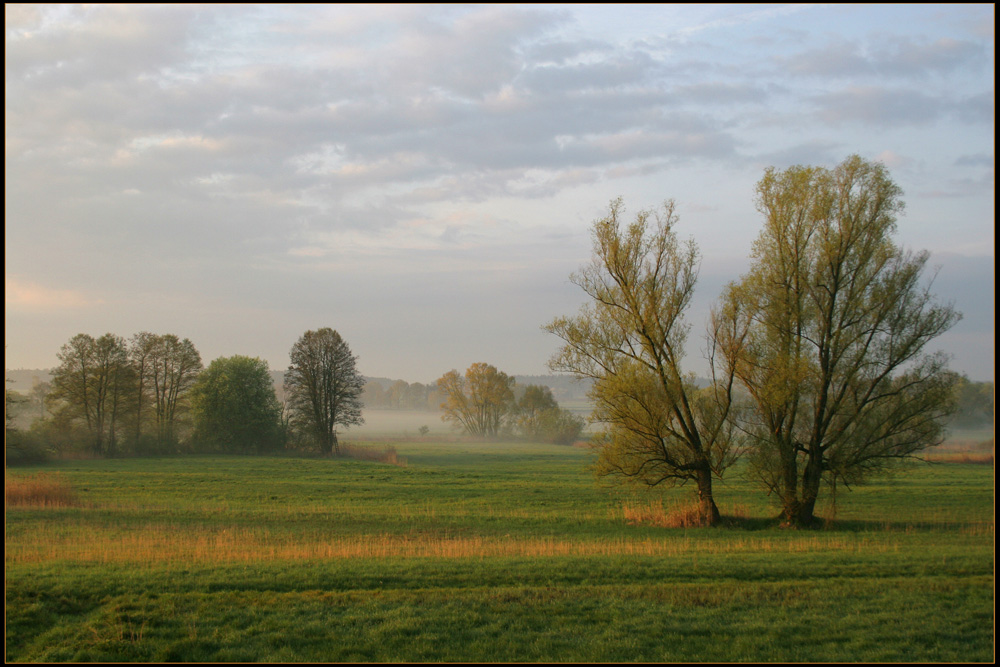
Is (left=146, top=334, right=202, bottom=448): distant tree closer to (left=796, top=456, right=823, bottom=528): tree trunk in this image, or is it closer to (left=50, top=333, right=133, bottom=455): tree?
(left=50, top=333, right=133, bottom=455): tree

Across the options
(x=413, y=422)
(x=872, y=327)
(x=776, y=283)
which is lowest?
(x=413, y=422)

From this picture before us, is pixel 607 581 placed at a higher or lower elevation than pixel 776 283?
lower

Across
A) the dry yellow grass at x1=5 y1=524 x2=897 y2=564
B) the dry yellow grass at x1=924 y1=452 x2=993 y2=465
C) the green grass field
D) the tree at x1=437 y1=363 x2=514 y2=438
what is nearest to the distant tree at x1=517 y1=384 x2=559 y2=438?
the tree at x1=437 y1=363 x2=514 y2=438

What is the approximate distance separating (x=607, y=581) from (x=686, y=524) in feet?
38.3

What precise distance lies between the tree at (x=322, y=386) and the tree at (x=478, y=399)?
3530 centimetres

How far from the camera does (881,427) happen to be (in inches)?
868

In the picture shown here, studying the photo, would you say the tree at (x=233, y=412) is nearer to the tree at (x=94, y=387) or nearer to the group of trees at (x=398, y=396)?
the tree at (x=94, y=387)

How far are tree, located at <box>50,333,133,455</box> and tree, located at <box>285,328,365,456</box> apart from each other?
51.8 feet

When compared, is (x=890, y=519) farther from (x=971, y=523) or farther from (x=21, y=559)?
(x=21, y=559)

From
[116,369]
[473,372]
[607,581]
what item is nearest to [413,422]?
[473,372]

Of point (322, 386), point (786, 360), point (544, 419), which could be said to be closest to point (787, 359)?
point (786, 360)

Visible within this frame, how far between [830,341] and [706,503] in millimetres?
7502

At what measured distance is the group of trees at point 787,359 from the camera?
71.7 ft

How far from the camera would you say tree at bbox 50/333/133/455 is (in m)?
56.9
